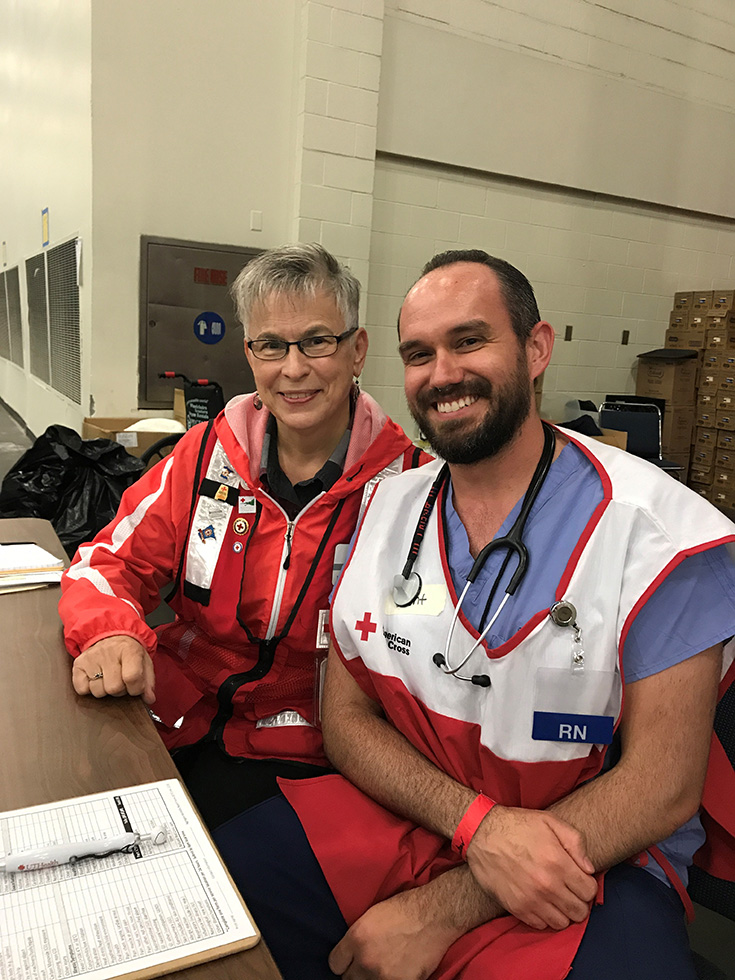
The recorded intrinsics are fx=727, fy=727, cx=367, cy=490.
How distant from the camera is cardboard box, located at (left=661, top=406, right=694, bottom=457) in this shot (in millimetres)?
6184

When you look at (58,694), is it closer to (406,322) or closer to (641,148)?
(406,322)

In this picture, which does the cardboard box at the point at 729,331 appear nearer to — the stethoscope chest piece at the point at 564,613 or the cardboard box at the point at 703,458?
the cardboard box at the point at 703,458

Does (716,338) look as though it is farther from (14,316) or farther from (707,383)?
(14,316)

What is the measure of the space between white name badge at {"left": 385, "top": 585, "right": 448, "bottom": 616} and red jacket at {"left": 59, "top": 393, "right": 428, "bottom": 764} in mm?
292

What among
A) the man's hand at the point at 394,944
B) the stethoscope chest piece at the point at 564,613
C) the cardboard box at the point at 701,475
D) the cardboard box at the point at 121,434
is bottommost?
the cardboard box at the point at 701,475

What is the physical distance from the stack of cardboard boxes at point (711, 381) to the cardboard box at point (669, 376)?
3 centimetres

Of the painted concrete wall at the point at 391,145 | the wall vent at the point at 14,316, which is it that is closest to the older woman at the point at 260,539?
the painted concrete wall at the point at 391,145

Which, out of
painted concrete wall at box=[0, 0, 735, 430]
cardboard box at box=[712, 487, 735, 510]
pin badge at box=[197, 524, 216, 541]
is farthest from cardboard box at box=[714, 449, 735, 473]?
pin badge at box=[197, 524, 216, 541]

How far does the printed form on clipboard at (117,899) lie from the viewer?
66cm

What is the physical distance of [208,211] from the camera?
4.39 metres

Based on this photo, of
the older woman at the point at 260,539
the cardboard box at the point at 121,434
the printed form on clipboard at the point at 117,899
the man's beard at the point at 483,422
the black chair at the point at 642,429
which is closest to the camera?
the printed form on clipboard at the point at 117,899

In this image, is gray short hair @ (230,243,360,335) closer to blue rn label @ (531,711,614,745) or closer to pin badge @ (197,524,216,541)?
pin badge @ (197,524,216,541)

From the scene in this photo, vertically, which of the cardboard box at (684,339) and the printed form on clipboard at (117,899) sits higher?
the cardboard box at (684,339)

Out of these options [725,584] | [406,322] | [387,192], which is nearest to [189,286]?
[387,192]
